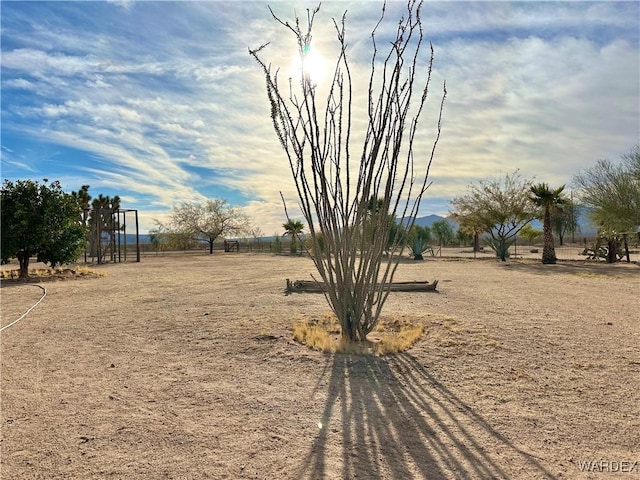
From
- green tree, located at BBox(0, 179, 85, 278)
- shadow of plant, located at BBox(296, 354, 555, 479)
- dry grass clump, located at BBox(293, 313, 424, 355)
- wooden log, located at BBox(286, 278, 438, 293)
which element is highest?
green tree, located at BBox(0, 179, 85, 278)

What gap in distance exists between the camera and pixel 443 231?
43000 mm

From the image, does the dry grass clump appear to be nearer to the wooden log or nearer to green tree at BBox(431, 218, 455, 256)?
the wooden log

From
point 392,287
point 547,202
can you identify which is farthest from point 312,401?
point 547,202

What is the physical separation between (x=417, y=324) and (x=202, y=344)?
2552 mm

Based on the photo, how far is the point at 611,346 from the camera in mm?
4285

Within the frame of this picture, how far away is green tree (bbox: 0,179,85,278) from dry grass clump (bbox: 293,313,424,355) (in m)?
9.31

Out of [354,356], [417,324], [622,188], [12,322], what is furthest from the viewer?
[622,188]

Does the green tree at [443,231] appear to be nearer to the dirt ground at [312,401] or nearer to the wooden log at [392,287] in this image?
the wooden log at [392,287]

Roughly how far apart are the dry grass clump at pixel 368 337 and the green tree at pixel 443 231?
37.6 m

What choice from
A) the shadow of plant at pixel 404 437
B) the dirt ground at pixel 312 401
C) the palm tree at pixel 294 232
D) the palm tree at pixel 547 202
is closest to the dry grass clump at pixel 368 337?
the dirt ground at pixel 312 401

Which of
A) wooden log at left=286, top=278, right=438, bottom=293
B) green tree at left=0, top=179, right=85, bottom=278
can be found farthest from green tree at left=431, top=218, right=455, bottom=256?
green tree at left=0, top=179, right=85, bottom=278

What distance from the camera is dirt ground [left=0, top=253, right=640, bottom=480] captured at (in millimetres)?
2201

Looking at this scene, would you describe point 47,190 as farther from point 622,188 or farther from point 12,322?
point 622,188

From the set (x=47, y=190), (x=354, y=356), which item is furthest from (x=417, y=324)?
(x=47, y=190)
